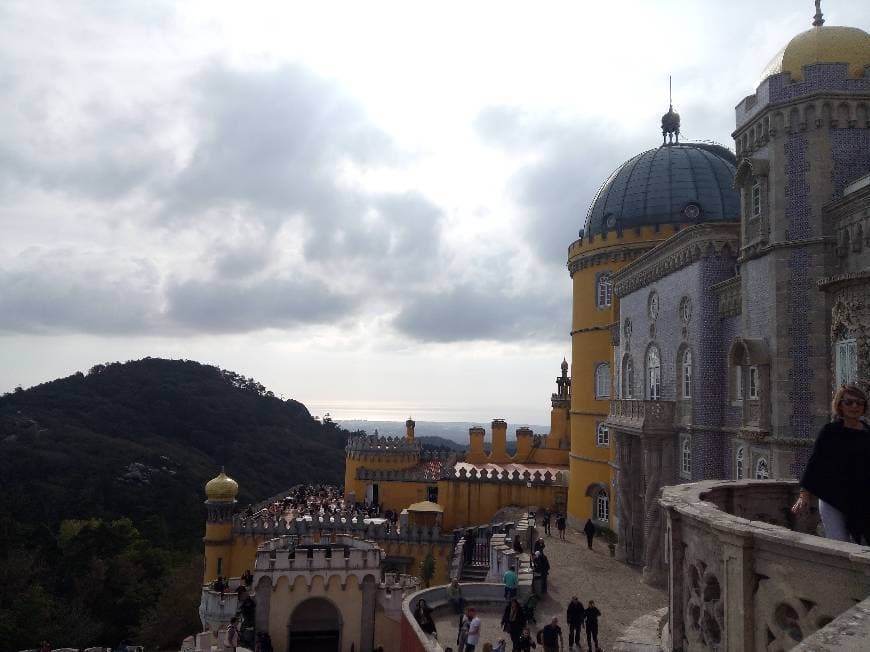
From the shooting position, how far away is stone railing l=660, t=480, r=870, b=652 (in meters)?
4.61

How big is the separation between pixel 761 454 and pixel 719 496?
334 inches

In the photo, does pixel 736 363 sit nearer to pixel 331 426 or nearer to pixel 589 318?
pixel 589 318

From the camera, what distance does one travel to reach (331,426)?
369 feet

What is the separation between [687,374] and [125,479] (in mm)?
57007

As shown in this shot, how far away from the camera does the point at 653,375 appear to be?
22.9 metres

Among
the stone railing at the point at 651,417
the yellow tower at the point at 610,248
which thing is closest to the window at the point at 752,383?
the stone railing at the point at 651,417

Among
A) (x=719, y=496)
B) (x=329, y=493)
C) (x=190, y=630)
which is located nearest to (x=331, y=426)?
(x=329, y=493)

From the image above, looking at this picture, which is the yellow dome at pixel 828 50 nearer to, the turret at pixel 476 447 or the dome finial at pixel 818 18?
the dome finial at pixel 818 18

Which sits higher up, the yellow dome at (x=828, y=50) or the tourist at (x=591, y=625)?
the yellow dome at (x=828, y=50)

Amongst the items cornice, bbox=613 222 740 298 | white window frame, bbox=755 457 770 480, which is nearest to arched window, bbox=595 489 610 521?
cornice, bbox=613 222 740 298

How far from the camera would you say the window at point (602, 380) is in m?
29.6

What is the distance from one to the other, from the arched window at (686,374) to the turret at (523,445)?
21159mm

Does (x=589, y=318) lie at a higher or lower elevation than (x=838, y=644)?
higher

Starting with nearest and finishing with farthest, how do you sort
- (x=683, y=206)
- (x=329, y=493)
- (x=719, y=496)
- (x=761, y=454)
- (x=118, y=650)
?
(x=719, y=496)
(x=761, y=454)
(x=118, y=650)
(x=683, y=206)
(x=329, y=493)
